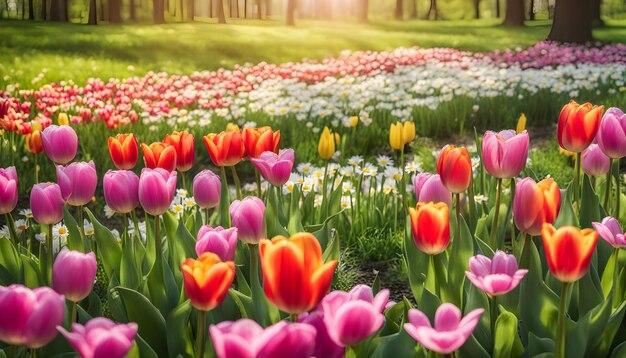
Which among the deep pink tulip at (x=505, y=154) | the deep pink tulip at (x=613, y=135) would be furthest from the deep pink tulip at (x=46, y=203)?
the deep pink tulip at (x=613, y=135)

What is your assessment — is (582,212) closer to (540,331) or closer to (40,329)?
(540,331)

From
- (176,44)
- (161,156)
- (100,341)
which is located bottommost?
(100,341)

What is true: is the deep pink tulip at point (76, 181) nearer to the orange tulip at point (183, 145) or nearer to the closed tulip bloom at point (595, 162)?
the orange tulip at point (183, 145)

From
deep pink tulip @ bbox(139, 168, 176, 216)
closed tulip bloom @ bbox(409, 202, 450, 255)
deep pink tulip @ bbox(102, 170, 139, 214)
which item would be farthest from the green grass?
closed tulip bloom @ bbox(409, 202, 450, 255)

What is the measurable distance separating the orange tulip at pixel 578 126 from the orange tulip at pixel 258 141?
0.59 m

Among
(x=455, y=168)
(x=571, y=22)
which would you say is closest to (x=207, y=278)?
(x=455, y=168)

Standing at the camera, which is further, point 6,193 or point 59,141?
point 59,141

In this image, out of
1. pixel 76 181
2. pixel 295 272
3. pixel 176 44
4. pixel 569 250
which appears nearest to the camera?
pixel 295 272

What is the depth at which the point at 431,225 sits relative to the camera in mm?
1153

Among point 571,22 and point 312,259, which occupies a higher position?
point 571,22

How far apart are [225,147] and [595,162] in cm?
86

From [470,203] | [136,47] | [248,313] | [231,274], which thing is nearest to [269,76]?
[136,47]

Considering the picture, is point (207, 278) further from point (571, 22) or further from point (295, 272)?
point (571, 22)

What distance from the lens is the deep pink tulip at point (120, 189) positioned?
1420 mm
